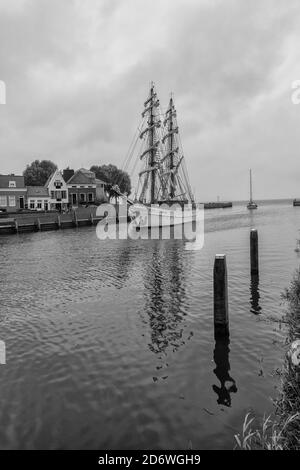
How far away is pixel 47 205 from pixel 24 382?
8158 cm

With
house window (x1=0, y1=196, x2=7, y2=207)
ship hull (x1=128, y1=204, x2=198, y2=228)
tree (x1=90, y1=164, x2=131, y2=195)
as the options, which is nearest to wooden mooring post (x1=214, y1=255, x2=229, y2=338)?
ship hull (x1=128, y1=204, x2=198, y2=228)

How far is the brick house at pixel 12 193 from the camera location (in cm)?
7569

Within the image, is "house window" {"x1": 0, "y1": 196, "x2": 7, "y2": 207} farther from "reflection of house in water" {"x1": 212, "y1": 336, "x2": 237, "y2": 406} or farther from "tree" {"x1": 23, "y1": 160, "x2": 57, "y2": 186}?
"reflection of house in water" {"x1": 212, "y1": 336, "x2": 237, "y2": 406}

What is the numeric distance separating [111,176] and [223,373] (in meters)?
123

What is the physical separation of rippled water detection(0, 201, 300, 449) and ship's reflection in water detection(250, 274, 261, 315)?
0.41ft

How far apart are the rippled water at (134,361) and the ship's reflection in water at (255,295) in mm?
126

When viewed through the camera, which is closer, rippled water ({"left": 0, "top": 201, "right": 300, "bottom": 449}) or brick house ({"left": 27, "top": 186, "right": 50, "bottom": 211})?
rippled water ({"left": 0, "top": 201, "right": 300, "bottom": 449})

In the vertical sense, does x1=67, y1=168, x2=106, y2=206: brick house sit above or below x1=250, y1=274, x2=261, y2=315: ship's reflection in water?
above

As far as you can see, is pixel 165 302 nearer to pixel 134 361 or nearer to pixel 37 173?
pixel 134 361

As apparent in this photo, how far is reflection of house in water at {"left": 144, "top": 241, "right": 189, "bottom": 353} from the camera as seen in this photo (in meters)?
11.5

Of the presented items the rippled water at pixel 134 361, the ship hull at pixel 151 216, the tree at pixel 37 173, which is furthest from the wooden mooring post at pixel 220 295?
the tree at pixel 37 173

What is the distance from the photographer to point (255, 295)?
52.4ft

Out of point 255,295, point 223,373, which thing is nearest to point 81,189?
point 255,295

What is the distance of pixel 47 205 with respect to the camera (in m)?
86.8
